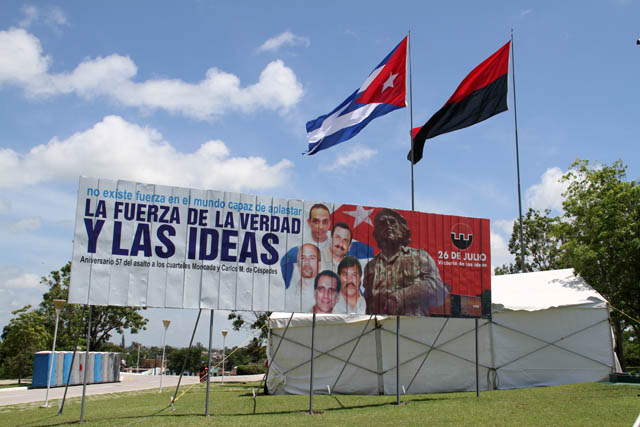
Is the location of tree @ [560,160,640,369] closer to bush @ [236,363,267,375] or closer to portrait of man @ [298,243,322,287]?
portrait of man @ [298,243,322,287]

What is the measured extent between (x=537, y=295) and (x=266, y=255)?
33.1 ft

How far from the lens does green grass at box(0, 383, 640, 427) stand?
10.1 m

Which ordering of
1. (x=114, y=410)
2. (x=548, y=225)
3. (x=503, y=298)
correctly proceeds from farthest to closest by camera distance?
(x=548, y=225) → (x=503, y=298) → (x=114, y=410)

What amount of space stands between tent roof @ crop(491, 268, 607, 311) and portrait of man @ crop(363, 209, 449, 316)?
398 centimetres

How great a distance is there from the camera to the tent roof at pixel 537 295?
16.6m

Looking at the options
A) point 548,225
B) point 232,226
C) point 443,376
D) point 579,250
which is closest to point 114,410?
point 232,226

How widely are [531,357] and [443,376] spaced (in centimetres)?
282

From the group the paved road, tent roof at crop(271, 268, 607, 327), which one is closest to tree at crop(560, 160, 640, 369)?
tent roof at crop(271, 268, 607, 327)

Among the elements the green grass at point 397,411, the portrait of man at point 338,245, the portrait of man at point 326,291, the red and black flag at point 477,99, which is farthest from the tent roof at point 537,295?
the red and black flag at point 477,99

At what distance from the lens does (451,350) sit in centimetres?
1650

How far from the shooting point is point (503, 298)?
1741 centimetres

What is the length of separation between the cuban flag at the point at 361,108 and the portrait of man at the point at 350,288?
549 cm

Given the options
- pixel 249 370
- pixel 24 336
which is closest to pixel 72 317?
pixel 24 336

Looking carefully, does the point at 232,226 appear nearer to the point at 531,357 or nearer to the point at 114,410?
the point at 114,410
